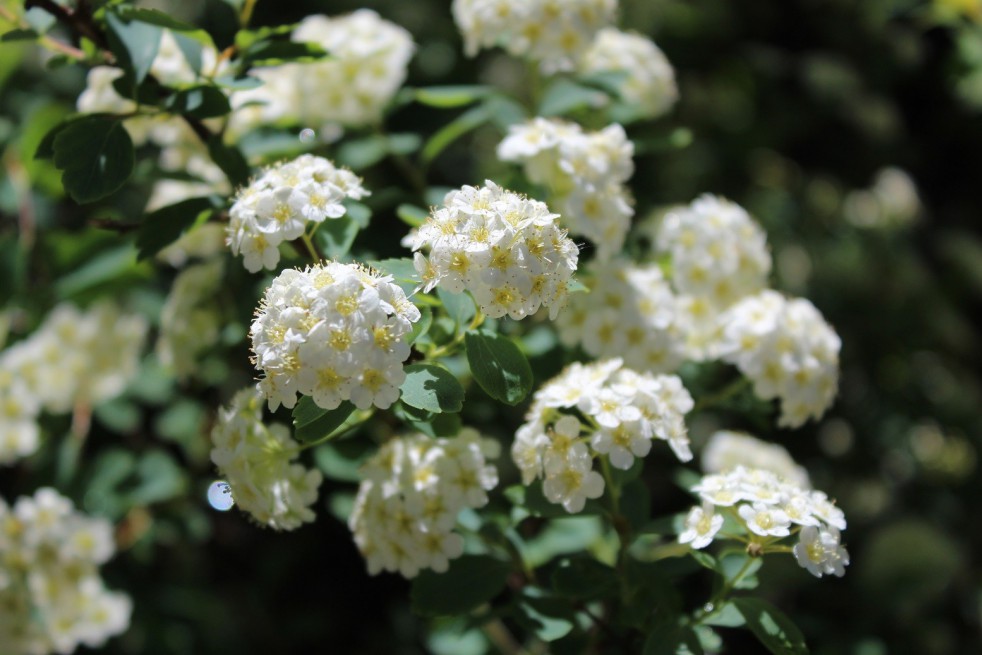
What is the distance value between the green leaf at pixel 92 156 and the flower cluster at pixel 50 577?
2.59 ft

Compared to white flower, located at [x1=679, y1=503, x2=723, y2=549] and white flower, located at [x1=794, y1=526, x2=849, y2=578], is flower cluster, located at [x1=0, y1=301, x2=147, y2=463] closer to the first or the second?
white flower, located at [x1=679, y1=503, x2=723, y2=549]

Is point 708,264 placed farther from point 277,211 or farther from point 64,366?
point 64,366

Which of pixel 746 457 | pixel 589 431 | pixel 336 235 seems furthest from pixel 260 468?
pixel 746 457

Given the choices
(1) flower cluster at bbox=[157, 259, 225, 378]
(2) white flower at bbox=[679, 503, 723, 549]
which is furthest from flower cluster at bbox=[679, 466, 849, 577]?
(1) flower cluster at bbox=[157, 259, 225, 378]

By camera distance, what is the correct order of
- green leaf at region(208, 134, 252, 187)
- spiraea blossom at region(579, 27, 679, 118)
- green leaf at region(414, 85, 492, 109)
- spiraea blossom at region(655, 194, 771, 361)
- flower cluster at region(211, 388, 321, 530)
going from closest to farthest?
flower cluster at region(211, 388, 321, 530) < green leaf at region(208, 134, 252, 187) < spiraea blossom at region(655, 194, 771, 361) < green leaf at region(414, 85, 492, 109) < spiraea blossom at region(579, 27, 679, 118)

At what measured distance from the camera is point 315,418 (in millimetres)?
1172

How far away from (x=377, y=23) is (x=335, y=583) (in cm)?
149

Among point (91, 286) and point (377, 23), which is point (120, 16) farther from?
point (91, 286)

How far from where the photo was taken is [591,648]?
1547 mm

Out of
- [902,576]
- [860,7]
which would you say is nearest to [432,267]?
[902,576]

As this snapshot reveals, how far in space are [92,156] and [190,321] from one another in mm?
511

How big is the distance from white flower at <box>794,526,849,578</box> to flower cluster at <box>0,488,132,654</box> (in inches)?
53.6

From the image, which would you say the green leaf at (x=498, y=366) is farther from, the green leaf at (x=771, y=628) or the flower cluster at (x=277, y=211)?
the green leaf at (x=771, y=628)

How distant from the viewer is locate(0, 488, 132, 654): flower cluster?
73.9 inches
